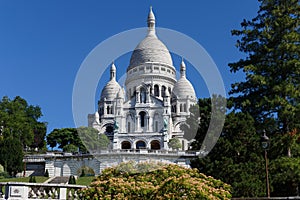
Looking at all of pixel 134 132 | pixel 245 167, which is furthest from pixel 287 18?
pixel 134 132

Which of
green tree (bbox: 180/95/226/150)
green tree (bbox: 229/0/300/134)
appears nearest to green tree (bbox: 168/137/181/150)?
green tree (bbox: 180/95/226/150)

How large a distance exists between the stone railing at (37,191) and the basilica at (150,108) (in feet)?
138

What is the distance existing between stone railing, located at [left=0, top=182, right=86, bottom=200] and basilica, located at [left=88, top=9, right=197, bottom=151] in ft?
138

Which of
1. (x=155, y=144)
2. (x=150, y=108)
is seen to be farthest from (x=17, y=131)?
(x=150, y=108)

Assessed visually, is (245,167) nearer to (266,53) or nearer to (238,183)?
(238,183)

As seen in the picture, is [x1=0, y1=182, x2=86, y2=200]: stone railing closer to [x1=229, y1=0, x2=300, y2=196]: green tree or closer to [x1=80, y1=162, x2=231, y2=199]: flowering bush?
[x1=80, y1=162, x2=231, y2=199]: flowering bush

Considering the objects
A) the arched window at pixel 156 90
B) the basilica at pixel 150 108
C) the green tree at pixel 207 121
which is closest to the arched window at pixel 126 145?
the basilica at pixel 150 108

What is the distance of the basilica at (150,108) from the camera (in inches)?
2452

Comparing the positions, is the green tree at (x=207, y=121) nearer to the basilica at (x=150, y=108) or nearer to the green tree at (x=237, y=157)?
the green tree at (x=237, y=157)

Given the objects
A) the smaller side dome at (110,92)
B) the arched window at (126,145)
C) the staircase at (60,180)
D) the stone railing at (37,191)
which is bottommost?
the staircase at (60,180)

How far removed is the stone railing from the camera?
12.0 metres

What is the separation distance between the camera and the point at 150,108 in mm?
68562

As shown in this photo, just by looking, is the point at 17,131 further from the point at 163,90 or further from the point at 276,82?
the point at 276,82

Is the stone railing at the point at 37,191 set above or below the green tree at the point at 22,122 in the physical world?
below
